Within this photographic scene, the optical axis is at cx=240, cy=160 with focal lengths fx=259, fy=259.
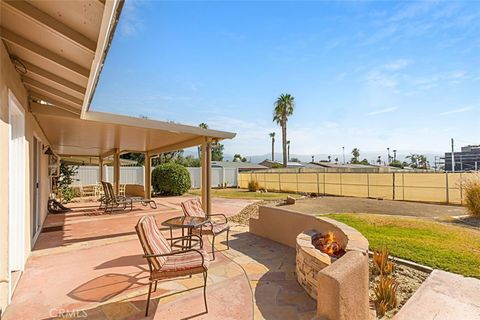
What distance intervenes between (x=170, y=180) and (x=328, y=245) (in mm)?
13517

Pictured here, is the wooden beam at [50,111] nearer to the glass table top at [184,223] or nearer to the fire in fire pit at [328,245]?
the glass table top at [184,223]

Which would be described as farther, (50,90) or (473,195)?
(473,195)

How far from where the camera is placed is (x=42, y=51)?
303 centimetres

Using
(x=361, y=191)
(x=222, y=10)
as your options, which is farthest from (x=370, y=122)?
(x=222, y=10)

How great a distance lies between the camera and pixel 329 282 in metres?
2.46

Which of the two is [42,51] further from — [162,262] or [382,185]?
[382,185]

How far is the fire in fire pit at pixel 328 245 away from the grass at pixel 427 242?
129cm

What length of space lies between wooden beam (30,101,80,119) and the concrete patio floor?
2.77 metres

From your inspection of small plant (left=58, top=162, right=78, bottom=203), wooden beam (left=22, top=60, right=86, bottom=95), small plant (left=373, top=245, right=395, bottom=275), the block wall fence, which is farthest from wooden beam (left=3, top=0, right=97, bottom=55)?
→ small plant (left=58, top=162, right=78, bottom=203)

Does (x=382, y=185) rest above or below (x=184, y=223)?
below

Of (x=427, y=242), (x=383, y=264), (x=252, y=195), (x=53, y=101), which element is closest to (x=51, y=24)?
(x=53, y=101)

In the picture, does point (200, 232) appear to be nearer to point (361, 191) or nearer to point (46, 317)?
point (46, 317)

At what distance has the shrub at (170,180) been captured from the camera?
53.7 feet

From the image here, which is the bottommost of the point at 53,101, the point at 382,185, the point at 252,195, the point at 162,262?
the point at 252,195
